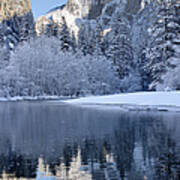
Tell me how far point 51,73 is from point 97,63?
9.06 metres

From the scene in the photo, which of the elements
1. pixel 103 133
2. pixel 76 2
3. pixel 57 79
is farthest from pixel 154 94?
pixel 76 2

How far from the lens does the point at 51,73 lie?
45.7m

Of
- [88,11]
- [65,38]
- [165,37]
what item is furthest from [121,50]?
[88,11]

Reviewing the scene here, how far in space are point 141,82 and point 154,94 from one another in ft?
101

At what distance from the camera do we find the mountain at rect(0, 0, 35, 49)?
61550mm

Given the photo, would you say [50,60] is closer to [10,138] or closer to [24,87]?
[24,87]

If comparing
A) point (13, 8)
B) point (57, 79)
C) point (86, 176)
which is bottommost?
point (86, 176)

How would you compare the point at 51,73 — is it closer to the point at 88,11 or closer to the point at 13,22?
the point at 13,22

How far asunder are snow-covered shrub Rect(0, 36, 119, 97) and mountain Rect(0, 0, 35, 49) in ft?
46.8

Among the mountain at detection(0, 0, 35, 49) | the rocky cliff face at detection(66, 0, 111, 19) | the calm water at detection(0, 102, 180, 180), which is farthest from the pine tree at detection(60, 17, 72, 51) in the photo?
the rocky cliff face at detection(66, 0, 111, 19)

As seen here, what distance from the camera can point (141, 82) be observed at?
5588cm

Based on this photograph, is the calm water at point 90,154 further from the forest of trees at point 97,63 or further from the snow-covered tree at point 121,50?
the snow-covered tree at point 121,50

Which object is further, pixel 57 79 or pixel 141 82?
pixel 141 82

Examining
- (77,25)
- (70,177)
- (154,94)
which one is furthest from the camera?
(77,25)
